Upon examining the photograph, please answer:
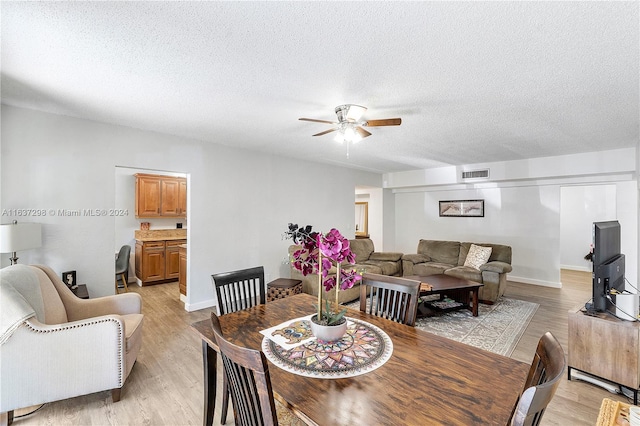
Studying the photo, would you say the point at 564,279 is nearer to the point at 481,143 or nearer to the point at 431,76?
the point at 481,143

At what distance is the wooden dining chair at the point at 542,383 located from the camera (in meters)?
0.67

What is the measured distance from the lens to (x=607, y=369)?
7.22 ft

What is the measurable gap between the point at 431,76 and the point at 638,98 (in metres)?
2.06

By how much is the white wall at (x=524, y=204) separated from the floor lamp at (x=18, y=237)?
6464mm

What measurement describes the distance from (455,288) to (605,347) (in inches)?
63.0

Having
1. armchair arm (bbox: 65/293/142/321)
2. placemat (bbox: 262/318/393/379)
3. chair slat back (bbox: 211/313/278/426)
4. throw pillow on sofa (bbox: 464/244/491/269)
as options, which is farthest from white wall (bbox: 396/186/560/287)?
chair slat back (bbox: 211/313/278/426)

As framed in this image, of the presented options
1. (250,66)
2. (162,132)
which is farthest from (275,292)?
(250,66)

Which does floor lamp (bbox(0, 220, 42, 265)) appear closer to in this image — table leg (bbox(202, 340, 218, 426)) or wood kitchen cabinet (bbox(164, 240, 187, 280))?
table leg (bbox(202, 340, 218, 426))

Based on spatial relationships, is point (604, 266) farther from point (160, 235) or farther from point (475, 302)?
point (160, 235)

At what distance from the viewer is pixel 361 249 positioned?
567 centimetres

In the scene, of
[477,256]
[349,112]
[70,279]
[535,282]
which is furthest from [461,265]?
[70,279]

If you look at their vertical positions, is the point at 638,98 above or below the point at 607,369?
above

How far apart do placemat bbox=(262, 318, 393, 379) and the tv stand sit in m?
2.00

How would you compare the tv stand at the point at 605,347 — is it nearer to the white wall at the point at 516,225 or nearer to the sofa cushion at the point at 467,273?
the sofa cushion at the point at 467,273
